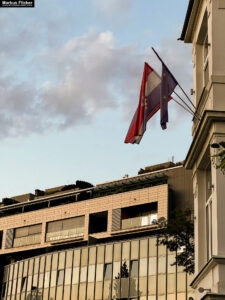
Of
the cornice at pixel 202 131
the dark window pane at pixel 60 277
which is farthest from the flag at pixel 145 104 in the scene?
the dark window pane at pixel 60 277

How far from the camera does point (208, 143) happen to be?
16266 mm

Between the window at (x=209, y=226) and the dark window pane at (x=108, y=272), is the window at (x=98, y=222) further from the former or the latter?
the window at (x=209, y=226)

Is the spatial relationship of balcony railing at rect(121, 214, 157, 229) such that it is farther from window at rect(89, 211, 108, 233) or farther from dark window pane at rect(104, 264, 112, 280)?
dark window pane at rect(104, 264, 112, 280)

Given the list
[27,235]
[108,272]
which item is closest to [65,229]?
[27,235]

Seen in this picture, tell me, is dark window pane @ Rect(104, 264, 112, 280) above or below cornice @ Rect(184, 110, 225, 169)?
above

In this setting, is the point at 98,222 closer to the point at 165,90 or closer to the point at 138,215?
the point at 138,215

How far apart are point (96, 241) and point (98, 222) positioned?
4.49 m

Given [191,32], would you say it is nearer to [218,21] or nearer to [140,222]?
[218,21]

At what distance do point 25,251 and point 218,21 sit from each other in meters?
75.0

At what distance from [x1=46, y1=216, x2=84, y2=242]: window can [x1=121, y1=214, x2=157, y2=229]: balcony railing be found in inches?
259

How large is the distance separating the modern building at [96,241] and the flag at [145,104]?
37.2 m

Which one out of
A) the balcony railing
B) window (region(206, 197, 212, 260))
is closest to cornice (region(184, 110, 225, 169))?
window (region(206, 197, 212, 260))

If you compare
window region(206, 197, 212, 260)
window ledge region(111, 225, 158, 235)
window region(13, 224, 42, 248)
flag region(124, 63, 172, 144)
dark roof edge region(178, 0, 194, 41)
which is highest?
window region(13, 224, 42, 248)

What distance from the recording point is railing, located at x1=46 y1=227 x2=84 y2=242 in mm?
83250
